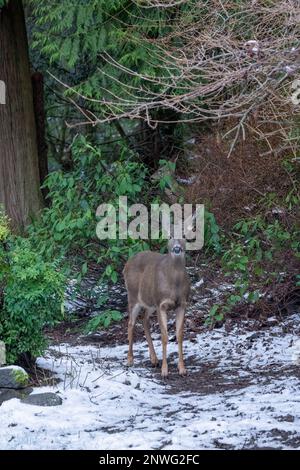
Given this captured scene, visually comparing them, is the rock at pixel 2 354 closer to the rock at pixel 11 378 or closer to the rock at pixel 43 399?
the rock at pixel 11 378

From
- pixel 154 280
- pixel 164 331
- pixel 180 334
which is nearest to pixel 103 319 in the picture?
pixel 154 280

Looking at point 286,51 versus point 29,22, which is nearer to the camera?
point 286,51

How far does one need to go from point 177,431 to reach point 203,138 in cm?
770

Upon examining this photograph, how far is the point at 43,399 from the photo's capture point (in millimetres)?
8703

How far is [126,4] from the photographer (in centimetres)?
1502

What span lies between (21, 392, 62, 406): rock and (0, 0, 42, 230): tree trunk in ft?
23.1

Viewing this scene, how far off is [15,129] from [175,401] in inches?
296

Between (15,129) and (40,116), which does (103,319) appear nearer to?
(15,129)

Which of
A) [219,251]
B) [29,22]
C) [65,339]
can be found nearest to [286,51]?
[219,251]

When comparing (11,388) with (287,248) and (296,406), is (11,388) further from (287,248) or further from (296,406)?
(287,248)

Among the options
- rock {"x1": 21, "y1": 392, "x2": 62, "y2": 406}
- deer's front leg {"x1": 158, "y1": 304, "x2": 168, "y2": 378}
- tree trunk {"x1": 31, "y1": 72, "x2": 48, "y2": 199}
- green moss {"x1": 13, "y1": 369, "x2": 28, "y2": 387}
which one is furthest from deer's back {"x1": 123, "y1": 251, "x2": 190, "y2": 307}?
tree trunk {"x1": 31, "y1": 72, "x2": 48, "y2": 199}

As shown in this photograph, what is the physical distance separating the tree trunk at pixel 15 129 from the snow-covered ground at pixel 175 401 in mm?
4068

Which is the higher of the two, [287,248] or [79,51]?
[79,51]

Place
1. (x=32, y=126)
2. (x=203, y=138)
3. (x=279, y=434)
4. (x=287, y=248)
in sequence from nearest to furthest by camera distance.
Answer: (x=279, y=434), (x=287, y=248), (x=203, y=138), (x=32, y=126)
